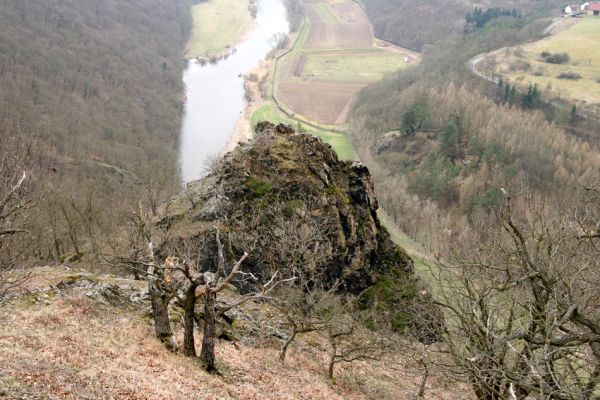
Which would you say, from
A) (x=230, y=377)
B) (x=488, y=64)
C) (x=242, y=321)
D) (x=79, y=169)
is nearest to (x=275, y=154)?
(x=242, y=321)

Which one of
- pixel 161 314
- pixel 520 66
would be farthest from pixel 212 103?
pixel 161 314

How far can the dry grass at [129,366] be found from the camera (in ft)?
53.5

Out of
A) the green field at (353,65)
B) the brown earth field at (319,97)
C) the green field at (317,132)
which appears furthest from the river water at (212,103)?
the green field at (353,65)

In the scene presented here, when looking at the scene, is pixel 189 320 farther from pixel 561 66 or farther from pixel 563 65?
pixel 563 65

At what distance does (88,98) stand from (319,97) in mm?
59128

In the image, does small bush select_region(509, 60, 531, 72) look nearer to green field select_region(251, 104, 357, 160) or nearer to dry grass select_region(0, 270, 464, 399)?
green field select_region(251, 104, 357, 160)

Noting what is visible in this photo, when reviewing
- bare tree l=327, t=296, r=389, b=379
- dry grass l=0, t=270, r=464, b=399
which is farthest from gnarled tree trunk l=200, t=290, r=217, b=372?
bare tree l=327, t=296, r=389, b=379

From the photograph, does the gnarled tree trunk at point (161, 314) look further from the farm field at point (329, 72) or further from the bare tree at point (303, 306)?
the farm field at point (329, 72)

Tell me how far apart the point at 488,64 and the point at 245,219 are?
134225 mm

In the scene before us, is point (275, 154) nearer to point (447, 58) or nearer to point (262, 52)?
point (447, 58)

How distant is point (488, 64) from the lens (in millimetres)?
151000

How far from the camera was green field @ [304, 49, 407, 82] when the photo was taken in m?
166

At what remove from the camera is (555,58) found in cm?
15012

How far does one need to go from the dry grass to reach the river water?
66250mm
